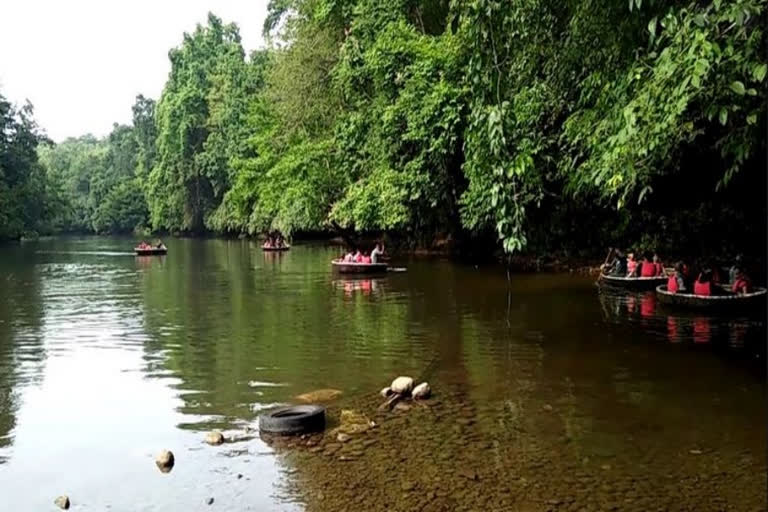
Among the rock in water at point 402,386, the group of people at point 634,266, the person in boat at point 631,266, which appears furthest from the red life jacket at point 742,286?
the rock in water at point 402,386

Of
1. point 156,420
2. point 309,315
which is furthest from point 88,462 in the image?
point 309,315

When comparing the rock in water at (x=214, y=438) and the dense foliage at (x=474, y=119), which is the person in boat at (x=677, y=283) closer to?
the dense foliage at (x=474, y=119)

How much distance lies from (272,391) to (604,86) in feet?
18.4

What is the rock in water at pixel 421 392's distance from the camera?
29.7 ft

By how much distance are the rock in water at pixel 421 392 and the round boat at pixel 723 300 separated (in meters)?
7.63

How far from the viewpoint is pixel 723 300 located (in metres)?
14.1

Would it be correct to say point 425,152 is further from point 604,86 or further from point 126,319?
point 604,86

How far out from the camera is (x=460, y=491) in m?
6.20

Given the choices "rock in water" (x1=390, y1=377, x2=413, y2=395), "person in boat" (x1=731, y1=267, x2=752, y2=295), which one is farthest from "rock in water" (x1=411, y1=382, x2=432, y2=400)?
"person in boat" (x1=731, y1=267, x2=752, y2=295)

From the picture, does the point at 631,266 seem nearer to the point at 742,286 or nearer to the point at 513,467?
the point at 742,286

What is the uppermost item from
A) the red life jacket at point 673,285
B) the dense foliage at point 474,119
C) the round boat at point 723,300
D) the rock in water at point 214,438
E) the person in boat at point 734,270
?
the dense foliage at point 474,119

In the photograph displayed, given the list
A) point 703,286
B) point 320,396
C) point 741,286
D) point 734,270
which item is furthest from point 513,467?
point 734,270

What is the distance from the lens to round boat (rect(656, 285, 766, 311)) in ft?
45.7

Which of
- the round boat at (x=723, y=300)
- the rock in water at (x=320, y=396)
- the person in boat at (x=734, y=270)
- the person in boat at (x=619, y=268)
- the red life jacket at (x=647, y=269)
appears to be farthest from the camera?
the person in boat at (x=619, y=268)
